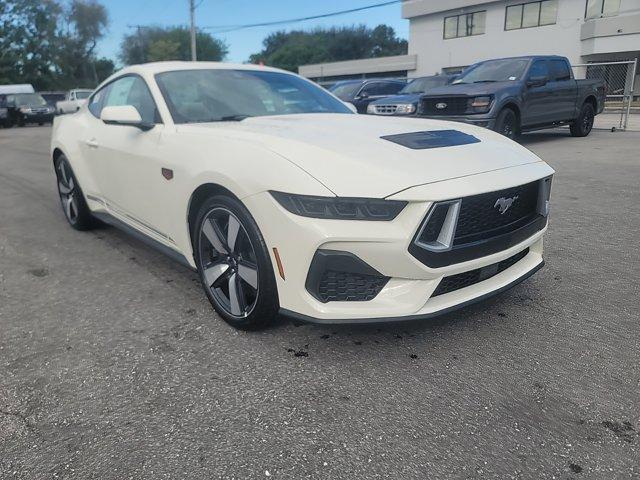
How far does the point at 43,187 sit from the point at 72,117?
319 cm

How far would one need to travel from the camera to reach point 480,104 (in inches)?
379

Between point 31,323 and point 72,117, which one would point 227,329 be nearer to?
point 31,323

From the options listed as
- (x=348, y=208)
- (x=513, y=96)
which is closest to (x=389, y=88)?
(x=513, y=96)

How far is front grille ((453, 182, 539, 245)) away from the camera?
8.03 feet

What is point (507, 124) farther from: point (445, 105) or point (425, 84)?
point (425, 84)

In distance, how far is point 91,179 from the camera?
4.44m

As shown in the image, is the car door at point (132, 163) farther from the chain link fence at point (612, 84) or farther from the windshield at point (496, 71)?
the chain link fence at point (612, 84)

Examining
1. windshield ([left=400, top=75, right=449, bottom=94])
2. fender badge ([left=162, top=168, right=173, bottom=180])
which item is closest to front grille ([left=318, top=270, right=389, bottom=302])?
fender badge ([left=162, top=168, right=173, bottom=180])

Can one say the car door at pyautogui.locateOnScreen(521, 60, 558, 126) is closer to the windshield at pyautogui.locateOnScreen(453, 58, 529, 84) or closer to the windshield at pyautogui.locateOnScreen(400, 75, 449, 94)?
the windshield at pyautogui.locateOnScreen(453, 58, 529, 84)

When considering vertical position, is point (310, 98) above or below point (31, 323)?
above

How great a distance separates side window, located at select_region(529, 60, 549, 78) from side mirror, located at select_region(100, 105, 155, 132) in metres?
9.06

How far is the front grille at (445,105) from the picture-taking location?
988 cm

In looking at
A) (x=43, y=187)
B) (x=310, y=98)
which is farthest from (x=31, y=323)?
(x=43, y=187)

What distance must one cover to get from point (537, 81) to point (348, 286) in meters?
9.71
